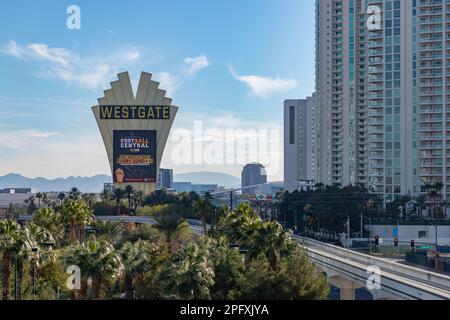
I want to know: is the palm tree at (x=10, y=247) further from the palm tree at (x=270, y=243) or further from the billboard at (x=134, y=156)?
the billboard at (x=134, y=156)

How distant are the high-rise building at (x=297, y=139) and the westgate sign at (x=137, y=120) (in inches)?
3173

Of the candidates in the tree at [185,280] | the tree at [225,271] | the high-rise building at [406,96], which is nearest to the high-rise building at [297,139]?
the high-rise building at [406,96]

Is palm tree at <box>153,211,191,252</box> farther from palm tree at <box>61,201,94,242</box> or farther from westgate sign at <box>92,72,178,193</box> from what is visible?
westgate sign at <box>92,72,178,193</box>

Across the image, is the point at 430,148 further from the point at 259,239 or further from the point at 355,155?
the point at 259,239

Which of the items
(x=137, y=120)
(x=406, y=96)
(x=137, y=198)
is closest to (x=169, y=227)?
(x=137, y=198)

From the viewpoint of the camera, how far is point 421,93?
95.2 meters

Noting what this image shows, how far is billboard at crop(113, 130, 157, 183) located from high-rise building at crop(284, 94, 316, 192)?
86748 mm

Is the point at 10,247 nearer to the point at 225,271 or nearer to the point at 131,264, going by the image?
the point at 131,264

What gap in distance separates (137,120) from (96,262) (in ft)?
318

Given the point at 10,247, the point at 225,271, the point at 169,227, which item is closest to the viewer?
the point at 10,247

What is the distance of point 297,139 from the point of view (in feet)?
623

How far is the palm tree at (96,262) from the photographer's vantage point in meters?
21.7
